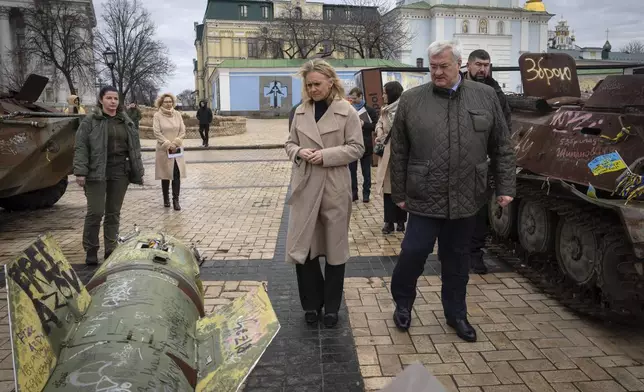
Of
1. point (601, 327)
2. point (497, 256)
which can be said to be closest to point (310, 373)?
point (601, 327)

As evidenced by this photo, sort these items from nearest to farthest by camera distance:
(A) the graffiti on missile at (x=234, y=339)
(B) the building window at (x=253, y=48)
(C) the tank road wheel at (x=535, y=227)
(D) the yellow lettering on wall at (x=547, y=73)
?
1. (A) the graffiti on missile at (x=234, y=339)
2. (C) the tank road wheel at (x=535, y=227)
3. (D) the yellow lettering on wall at (x=547, y=73)
4. (B) the building window at (x=253, y=48)

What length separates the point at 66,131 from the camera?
25.9 feet

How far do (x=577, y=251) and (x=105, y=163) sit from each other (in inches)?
182

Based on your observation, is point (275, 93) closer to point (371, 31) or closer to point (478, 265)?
point (371, 31)

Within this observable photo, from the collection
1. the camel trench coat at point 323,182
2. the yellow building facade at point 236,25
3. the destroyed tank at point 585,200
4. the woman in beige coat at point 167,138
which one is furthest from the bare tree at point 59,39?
the camel trench coat at point 323,182

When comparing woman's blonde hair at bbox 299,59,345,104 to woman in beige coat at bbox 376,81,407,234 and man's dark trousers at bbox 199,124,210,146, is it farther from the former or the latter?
man's dark trousers at bbox 199,124,210,146

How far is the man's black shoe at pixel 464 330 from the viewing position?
3936mm

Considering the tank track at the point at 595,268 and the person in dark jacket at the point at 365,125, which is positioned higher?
the person in dark jacket at the point at 365,125

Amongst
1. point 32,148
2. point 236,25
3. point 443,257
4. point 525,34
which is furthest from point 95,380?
point 236,25

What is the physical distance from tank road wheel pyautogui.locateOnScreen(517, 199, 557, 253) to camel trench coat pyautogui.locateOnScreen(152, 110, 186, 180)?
17.6 ft

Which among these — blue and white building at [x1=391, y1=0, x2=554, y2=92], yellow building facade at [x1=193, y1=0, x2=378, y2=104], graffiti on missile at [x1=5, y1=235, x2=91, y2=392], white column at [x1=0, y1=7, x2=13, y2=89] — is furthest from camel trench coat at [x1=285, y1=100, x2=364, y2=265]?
yellow building facade at [x1=193, y1=0, x2=378, y2=104]

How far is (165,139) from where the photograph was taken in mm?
8680

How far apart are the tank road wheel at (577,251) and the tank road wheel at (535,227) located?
0.46ft

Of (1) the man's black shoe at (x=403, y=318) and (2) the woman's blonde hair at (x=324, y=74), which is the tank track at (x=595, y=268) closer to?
(1) the man's black shoe at (x=403, y=318)
